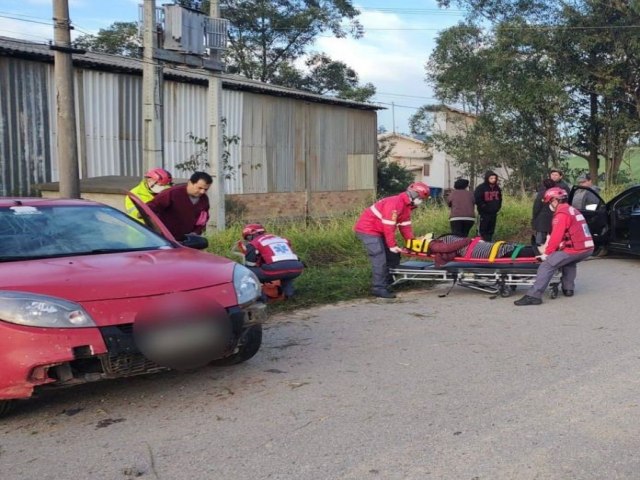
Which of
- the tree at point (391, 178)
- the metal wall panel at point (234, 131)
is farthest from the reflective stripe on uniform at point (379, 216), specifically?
the tree at point (391, 178)

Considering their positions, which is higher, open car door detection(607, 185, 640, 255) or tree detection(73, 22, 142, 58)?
tree detection(73, 22, 142, 58)

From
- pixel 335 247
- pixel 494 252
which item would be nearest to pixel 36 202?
pixel 494 252

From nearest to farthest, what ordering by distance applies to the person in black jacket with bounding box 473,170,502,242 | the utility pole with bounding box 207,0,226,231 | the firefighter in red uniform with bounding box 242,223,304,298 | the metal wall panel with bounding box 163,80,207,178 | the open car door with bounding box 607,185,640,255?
1. the firefighter in red uniform with bounding box 242,223,304,298
2. the open car door with bounding box 607,185,640,255
3. the person in black jacket with bounding box 473,170,502,242
4. the utility pole with bounding box 207,0,226,231
5. the metal wall panel with bounding box 163,80,207,178

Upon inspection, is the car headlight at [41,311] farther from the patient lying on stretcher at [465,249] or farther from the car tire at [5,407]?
the patient lying on stretcher at [465,249]

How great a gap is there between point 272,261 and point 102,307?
352 centimetres

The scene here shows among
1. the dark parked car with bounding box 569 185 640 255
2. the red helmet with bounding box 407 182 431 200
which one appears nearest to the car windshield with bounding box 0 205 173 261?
the red helmet with bounding box 407 182 431 200

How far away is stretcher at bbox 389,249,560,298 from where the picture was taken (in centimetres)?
775

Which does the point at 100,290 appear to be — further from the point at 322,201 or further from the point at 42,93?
the point at 322,201

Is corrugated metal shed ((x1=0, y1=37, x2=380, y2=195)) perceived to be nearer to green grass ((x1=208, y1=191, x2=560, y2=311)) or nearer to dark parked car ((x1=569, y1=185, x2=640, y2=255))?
green grass ((x1=208, y1=191, x2=560, y2=311))

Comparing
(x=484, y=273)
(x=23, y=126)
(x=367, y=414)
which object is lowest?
(x=367, y=414)

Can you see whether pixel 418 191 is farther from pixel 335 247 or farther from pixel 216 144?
pixel 216 144

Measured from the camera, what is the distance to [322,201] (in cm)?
2258

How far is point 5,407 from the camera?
400 cm

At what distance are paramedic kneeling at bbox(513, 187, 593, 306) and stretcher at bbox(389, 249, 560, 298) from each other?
0.17 m
